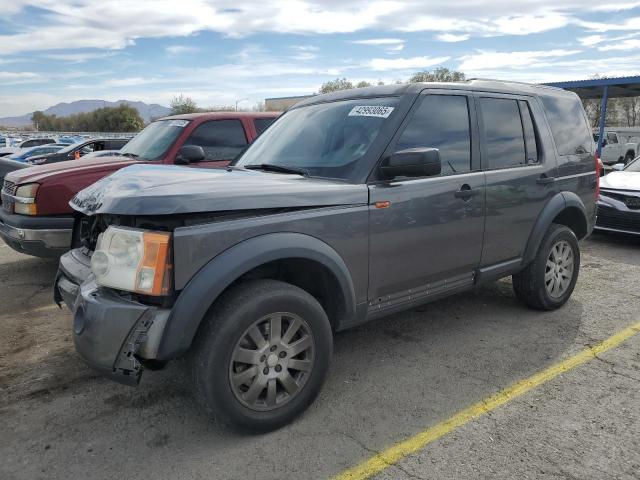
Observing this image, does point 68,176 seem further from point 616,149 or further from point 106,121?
point 106,121

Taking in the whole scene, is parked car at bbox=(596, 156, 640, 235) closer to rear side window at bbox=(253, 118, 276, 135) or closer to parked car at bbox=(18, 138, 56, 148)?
rear side window at bbox=(253, 118, 276, 135)

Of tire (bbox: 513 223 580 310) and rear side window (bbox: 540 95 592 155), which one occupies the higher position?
rear side window (bbox: 540 95 592 155)

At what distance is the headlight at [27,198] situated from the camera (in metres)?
5.43

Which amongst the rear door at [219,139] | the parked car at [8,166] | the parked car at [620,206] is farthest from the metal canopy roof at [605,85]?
the parked car at [8,166]

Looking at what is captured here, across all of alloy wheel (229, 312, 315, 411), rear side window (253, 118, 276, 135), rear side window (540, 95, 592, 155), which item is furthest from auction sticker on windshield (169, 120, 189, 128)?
alloy wheel (229, 312, 315, 411)

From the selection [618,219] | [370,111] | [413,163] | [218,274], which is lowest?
[618,219]

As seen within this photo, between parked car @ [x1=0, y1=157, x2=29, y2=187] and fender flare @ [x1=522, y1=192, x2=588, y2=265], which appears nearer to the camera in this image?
fender flare @ [x1=522, y1=192, x2=588, y2=265]

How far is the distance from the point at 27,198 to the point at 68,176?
0.45 m

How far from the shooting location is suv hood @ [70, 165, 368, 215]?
2600mm

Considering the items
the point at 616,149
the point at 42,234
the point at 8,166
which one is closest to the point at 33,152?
the point at 8,166

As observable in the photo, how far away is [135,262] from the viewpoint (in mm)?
2602

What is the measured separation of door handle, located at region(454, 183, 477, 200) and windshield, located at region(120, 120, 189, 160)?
13.0ft

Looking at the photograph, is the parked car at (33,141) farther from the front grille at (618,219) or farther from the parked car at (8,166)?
the front grille at (618,219)

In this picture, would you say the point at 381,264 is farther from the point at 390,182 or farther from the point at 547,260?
the point at 547,260
